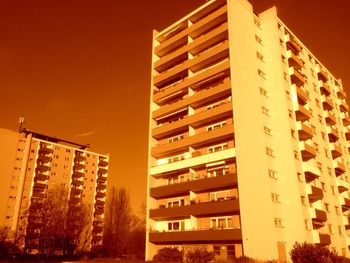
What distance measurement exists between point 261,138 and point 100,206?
79.3m

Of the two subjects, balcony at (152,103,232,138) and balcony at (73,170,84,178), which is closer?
balcony at (152,103,232,138)

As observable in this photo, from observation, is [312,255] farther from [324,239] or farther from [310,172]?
[310,172]

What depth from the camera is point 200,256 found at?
3259 cm

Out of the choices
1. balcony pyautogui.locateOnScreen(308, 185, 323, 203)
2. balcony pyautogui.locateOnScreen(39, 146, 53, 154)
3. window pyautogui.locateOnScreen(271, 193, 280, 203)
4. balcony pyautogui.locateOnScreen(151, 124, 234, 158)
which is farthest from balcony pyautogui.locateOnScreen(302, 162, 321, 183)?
balcony pyautogui.locateOnScreen(39, 146, 53, 154)

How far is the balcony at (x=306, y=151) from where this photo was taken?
4216 centimetres

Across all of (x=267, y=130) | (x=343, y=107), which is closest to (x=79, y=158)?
(x=343, y=107)

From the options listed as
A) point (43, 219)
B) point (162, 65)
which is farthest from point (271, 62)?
point (43, 219)

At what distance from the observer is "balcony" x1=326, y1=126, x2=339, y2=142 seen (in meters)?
54.0

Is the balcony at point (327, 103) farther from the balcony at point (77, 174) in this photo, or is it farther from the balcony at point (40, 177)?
the balcony at point (40, 177)

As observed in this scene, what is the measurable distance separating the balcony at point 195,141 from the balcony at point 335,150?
24.1 m

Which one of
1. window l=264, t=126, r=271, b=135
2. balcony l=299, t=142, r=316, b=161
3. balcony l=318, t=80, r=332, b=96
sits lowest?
balcony l=299, t=142, r=316, b=161

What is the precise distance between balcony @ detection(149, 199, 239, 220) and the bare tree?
41.9m

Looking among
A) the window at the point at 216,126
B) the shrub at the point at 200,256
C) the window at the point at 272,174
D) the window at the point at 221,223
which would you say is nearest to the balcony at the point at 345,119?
the window at the point at 272,174

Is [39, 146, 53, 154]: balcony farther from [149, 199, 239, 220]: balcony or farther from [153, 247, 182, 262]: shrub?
[153, 247, 182, 262]: shrub
